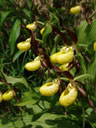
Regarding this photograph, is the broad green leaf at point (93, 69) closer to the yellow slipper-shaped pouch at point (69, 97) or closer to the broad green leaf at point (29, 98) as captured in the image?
the yellow slipper-shaped pouch at point (69, 97)

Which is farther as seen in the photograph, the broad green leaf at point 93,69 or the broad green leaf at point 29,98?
the broad green leaf at point 29,98

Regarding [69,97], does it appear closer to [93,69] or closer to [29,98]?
[93,69]

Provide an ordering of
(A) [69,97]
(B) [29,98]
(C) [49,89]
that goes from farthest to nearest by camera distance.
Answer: (B) [29,98]
(C) [49,89]
(A) [69,97]

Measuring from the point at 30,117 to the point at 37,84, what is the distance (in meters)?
0.79

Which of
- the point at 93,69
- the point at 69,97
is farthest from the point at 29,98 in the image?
the point at 93,69

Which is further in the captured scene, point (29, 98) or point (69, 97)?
point (29, 98)

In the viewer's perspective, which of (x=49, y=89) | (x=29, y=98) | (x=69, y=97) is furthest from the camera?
(x=29, y=98)

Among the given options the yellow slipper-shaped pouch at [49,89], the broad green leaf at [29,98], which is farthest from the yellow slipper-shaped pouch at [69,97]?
→ the broad green leaf at [29,98]

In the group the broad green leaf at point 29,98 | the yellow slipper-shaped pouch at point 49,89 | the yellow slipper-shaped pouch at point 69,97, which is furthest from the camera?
the broad green leaf at point 29,98

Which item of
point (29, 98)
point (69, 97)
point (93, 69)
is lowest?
point (29, 98)

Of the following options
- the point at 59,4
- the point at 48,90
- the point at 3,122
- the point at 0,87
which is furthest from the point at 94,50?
the point at 59,4

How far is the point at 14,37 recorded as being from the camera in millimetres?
2588

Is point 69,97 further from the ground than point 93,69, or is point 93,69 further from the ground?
point 93,69

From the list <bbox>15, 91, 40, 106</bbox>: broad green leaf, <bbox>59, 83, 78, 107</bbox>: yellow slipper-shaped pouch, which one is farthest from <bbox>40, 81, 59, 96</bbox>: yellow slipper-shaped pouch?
<bbox>15, 91, 40, 106</bbox>: broad green leaf
